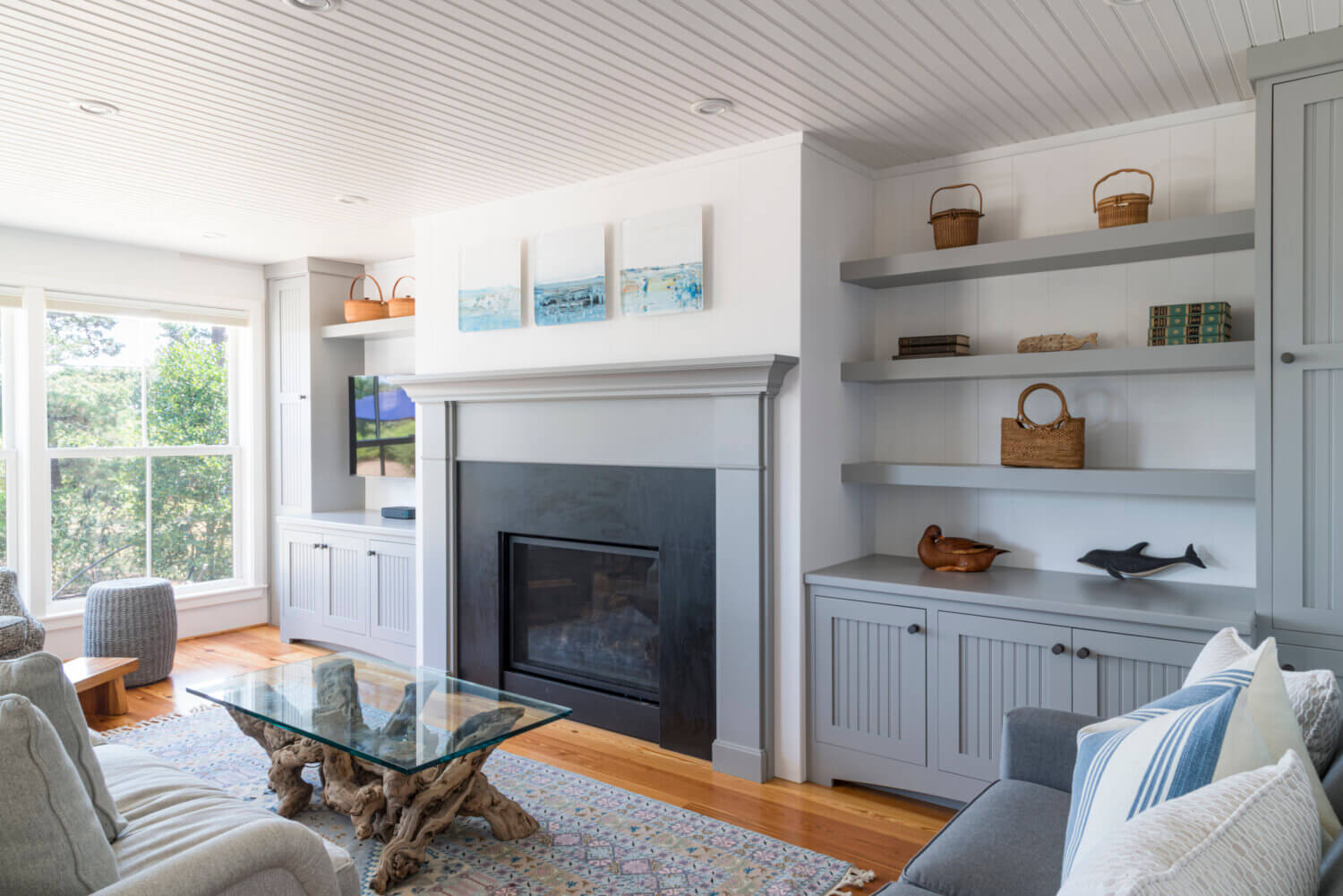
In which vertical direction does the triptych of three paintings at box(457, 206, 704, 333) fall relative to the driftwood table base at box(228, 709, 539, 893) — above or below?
above

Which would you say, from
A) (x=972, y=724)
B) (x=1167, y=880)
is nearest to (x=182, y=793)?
(x=1167, y=880)

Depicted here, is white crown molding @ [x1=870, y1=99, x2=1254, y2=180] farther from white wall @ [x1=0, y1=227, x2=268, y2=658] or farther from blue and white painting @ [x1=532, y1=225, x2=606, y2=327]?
white wall @ [x1=0, y1=227, x2=268, y2=658]

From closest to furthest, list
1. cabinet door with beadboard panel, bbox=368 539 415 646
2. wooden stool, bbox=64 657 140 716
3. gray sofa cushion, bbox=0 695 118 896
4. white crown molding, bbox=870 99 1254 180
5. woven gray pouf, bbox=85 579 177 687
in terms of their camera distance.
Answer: gray sofa cushion, bbox=0 695 118 896 → white crown molding, bbox=870 99 1254 180 → wooden stool, bbox=64 657 140 716 → woven gray pouf, bbox=85 579 177 687 → cabinet door with beadboard panel, bbox=368 539 415 646

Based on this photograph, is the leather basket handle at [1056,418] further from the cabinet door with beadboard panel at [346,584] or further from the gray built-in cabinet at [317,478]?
the cabinet door with beadboard panel at [346,584]

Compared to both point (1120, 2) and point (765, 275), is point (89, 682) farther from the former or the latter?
point (1120, 2)

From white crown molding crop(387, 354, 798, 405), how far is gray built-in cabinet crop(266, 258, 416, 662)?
109 cm

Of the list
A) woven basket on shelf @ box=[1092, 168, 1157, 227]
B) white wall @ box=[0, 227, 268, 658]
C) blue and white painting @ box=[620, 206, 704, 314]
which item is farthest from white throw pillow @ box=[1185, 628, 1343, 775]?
white wall @ box=[0, 227, 268, 658]

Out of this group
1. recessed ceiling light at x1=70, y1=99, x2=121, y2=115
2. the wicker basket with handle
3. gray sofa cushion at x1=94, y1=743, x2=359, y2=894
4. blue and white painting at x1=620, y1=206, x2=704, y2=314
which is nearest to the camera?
gray sofa cushion at x1=94, y1=743, x2=359, y2=894

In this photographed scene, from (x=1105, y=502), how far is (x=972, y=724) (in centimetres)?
96

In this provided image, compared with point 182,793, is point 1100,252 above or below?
above

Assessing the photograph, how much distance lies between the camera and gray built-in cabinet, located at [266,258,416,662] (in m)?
5.08

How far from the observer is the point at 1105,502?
10.6ft

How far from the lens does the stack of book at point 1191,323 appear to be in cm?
284

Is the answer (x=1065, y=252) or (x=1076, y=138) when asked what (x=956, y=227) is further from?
(x=1076, y=138)
